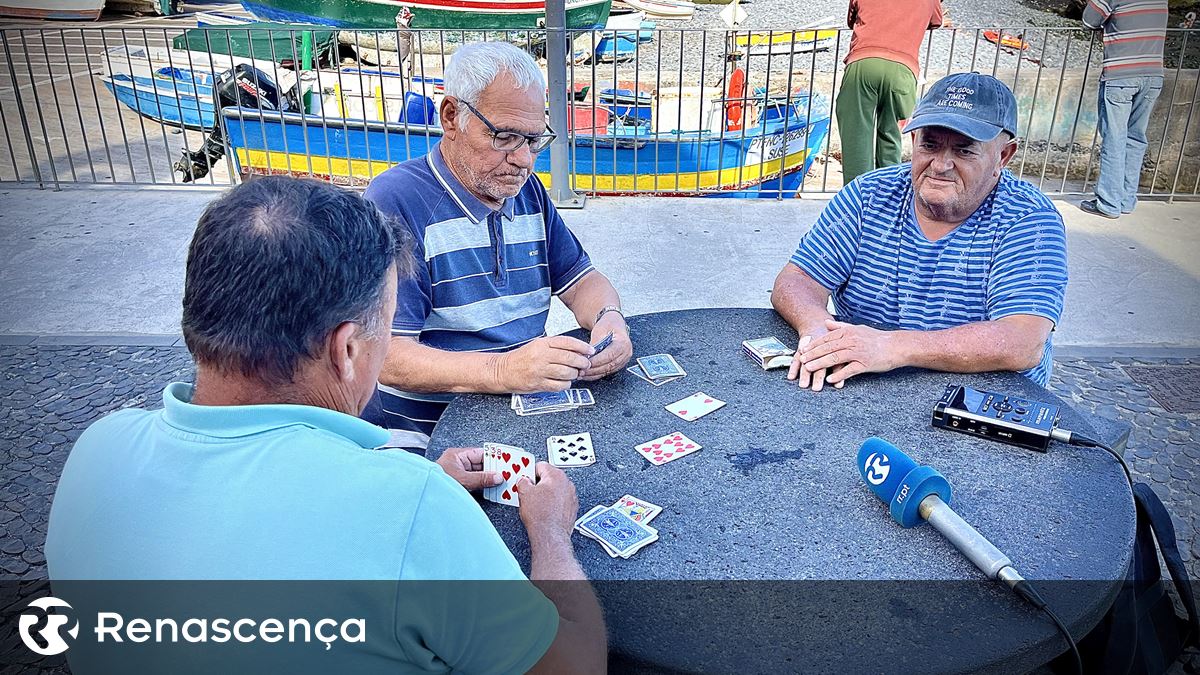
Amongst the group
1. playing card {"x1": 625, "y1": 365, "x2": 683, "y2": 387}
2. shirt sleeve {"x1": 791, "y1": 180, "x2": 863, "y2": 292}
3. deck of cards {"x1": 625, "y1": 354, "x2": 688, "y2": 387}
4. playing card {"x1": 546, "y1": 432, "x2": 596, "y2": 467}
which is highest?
shirt sleeve {"x1": 791, "y1": 180, "x2": 863, "y2": 292}

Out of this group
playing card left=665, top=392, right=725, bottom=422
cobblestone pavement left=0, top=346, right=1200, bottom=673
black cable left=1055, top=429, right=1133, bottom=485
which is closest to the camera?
black cable left=1055, top=429, right=1133, bottom=485

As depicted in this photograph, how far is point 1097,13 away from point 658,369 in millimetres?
5940

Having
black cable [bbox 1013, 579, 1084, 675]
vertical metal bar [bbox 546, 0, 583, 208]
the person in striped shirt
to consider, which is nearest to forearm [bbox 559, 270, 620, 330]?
black cable [bbox 1013, 579, 1084, 675]

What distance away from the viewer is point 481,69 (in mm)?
2334

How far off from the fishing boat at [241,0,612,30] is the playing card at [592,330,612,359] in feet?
46.2

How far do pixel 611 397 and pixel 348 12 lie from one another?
52.0ft

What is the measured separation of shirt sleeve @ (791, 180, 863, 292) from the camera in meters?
2.63

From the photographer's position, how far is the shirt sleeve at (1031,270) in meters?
2.25

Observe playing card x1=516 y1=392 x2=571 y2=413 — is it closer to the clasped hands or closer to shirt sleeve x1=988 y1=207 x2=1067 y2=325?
the clasped hands

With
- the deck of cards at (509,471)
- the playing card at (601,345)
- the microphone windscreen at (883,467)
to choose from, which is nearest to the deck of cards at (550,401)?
the playing card at (601,345)

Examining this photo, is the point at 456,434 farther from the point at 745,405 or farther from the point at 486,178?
the point at 486,178

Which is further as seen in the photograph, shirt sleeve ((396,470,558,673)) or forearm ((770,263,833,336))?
forearm ((770,263,833,336))

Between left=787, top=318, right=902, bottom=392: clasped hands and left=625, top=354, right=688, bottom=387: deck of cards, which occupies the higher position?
left=787, top=318, right=902, bottom=392: clasped hands

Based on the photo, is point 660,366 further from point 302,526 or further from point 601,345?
point 302,526
